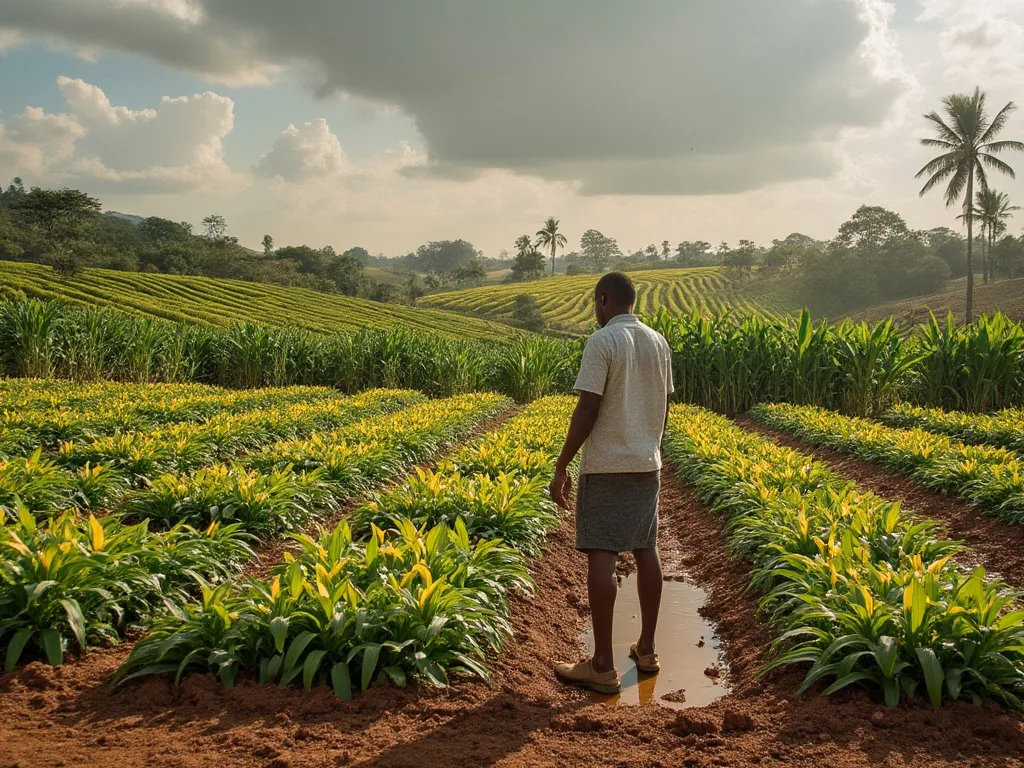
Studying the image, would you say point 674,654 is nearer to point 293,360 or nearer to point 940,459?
point 940,459

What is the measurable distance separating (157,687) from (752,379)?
630 inches

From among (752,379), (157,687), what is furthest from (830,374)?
(157,687)

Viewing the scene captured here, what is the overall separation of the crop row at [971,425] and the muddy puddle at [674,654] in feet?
22.2

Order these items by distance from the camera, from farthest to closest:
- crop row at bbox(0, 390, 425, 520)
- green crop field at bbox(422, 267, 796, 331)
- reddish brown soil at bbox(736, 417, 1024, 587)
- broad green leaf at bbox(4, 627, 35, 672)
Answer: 1. green crop field at bbox(422, 267, 796, 331)
2. crop row at bbox(0, 390, 425, 520)
3. reddish brown soil at bbox(736, 417, 1024, 587)
4. broad green leaf at bbox(4, 627, 35, 672)

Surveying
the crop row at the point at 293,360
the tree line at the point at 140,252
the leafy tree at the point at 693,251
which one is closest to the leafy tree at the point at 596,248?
the leafy tree at the point at 693,251

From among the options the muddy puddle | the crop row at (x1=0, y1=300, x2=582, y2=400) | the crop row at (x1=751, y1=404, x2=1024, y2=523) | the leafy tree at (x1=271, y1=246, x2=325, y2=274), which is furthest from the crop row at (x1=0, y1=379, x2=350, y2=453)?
the leafy tree at (x1=271, y1=246, x2=325, y2=274)

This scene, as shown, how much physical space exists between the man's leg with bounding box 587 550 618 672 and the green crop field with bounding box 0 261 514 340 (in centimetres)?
2622

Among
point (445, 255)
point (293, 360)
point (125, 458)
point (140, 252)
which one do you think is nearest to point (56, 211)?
point (140, 252)

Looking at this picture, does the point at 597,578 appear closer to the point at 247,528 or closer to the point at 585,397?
the point at 585,397

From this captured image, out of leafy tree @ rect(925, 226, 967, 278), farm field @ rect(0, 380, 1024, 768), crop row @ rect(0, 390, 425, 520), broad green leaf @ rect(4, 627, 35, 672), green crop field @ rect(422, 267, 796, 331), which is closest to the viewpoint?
farm field @ rect(0, 380, 1024, 768)

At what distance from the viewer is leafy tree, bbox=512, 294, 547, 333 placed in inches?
2333

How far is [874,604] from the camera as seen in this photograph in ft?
11.2

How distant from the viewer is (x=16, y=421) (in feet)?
28.2

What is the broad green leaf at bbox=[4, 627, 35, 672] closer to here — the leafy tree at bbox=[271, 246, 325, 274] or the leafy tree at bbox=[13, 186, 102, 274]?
the leafy tree at bbox=[13, 186, 102, 274]
